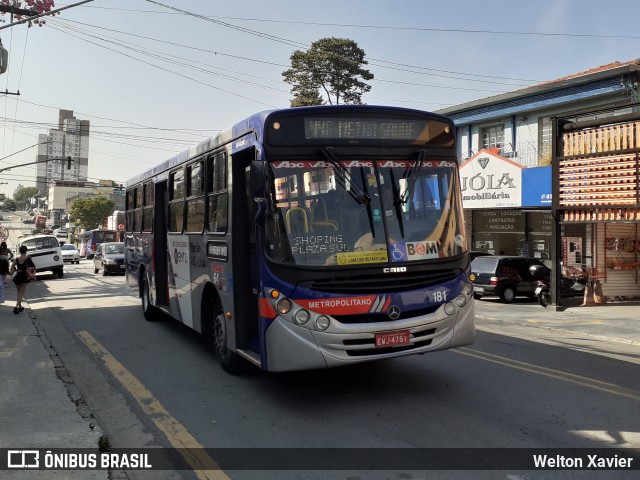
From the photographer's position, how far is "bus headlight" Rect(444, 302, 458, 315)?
5949mm

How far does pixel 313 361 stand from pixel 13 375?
4.47 meters

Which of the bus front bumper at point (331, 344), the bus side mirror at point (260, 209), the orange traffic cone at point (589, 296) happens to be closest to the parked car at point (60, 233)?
the orange traffic cone at point (589, 296)

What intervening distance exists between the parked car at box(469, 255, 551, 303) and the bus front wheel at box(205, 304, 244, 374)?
40.6ft

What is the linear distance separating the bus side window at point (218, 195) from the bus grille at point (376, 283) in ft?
6.11

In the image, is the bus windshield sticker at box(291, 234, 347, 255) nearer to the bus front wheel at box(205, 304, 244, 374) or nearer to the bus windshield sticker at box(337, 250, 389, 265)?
the bus windshield sticker at box(337, 250, 389, 265)

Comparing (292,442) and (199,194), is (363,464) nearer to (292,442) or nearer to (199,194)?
(292,442)

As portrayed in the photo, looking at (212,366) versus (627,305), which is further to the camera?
(627,305)

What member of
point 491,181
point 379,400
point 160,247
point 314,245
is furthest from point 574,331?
point 491,181

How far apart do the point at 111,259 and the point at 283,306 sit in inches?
1030

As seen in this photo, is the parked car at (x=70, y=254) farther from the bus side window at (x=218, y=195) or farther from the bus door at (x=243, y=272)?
the bus door at (x=243, y=272)

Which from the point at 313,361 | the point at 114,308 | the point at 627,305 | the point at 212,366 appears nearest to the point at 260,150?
the point at 313,361

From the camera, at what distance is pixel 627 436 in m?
4.85

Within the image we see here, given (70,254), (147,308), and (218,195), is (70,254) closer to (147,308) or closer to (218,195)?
(147,308)

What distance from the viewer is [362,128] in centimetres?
599
